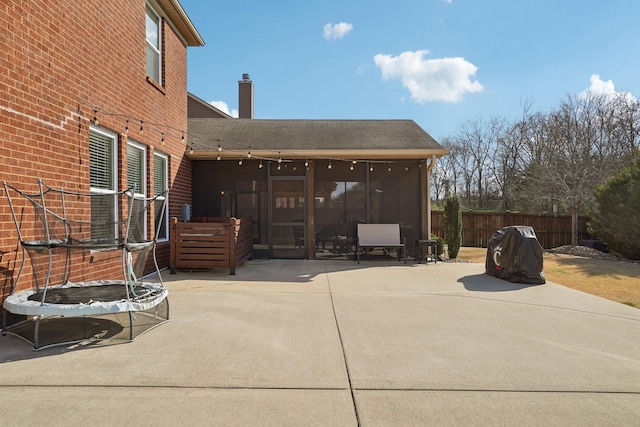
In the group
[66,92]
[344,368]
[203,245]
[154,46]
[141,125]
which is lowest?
[344,368]

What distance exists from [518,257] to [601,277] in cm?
334

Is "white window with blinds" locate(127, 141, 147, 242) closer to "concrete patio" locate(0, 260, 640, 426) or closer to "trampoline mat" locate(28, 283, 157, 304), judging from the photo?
"trampoline mat" locate(28, 283, 157, 304)

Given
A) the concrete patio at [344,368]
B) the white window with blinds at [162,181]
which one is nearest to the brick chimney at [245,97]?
the white window with blinds at [162,181]

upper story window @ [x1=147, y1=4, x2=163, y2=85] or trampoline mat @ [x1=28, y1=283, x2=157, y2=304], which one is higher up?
upper story window @ [x1=147, y1=4, x2=163, y2=85]

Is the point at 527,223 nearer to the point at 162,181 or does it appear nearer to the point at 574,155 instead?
the point at 574,155

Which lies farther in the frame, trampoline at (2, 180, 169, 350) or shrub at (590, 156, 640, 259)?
shrub at (590, 156, 640, 259)

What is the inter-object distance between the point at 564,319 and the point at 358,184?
610cm

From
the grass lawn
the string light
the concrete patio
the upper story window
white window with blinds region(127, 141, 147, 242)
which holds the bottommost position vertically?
the grass lawn

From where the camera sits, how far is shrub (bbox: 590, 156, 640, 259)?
38.8 feet

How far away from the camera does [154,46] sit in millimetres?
7453

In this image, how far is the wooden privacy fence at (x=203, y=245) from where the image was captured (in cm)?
733

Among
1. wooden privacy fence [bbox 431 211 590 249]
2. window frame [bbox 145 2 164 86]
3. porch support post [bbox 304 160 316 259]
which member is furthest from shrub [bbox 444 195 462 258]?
window frame [bbox 145 2 164 86]

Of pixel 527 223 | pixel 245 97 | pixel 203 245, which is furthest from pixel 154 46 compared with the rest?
pixel 527 223

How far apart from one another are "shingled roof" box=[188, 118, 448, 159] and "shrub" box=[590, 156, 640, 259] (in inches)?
300
